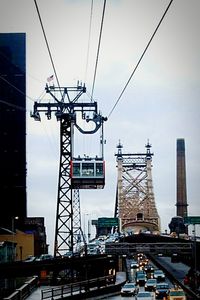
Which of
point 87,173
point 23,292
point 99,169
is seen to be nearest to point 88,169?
point 87,173

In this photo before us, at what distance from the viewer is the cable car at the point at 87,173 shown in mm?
27188

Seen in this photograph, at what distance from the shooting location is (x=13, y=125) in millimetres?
73625

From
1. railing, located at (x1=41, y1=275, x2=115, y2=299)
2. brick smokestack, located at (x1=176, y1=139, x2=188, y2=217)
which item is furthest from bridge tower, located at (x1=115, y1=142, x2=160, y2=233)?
railing, located at (x1=41, y1=275, x2=115, y2=299)

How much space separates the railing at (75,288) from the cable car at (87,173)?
4.52m

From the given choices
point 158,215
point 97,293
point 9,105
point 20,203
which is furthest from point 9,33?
point 97,293

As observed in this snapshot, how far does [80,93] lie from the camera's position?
30125mm

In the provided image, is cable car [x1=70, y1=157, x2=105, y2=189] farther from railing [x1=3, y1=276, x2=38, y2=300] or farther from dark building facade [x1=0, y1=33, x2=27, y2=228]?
dark building facade [x1=0, y1=33, x2=27, y2=228]

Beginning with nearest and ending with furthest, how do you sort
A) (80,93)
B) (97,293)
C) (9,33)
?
(97,293)
(80,93)
(9,33)

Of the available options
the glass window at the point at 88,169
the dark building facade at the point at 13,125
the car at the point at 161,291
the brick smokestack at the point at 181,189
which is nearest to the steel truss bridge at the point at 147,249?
the car at the point at 161,291

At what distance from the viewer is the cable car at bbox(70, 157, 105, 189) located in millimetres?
27188

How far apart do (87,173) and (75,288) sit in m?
5.48

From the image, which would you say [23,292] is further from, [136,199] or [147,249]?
[136,199]

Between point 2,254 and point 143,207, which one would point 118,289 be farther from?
point 143,207

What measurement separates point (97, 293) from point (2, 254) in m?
5.78
